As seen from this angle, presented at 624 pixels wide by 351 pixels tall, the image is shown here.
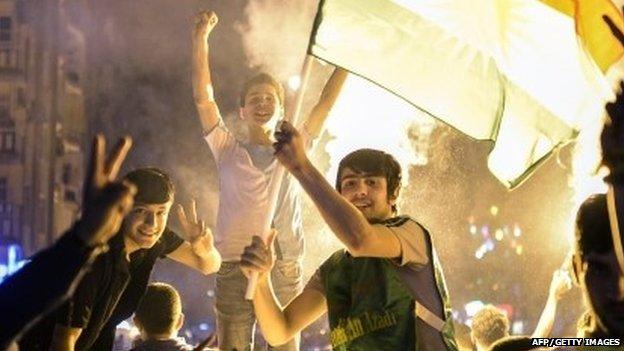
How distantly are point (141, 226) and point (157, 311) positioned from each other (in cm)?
52

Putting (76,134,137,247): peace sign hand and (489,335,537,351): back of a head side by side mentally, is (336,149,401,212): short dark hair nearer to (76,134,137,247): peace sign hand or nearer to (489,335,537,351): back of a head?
(489,335,537,351): back of a head

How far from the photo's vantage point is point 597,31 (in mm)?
5895

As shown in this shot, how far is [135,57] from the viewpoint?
1019cm

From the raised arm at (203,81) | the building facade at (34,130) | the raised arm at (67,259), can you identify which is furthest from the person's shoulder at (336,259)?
the building facade at (34,130)

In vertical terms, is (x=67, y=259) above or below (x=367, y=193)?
below

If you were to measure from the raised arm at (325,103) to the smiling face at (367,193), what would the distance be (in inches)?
56.5

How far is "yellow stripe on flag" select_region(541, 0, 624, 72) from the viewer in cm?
586

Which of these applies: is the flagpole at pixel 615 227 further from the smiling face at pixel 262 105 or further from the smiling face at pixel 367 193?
the smiling face at pixel 262 105

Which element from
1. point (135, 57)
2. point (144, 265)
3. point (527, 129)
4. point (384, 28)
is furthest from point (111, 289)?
point (135, 57)

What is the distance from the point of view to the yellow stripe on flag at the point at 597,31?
586 centimetres

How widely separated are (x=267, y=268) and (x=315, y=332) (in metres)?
7.33

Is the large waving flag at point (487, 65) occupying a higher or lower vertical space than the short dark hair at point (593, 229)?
higher

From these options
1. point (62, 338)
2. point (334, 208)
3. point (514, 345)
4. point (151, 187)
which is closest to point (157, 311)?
point (151, 187)

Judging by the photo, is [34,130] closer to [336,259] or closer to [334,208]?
[336,259]
